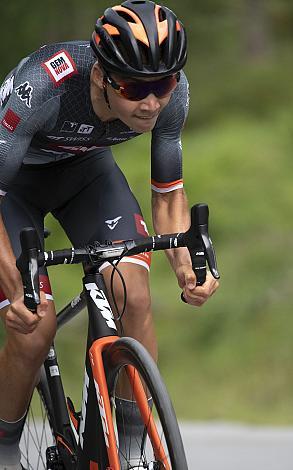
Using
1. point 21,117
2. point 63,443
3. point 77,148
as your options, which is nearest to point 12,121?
point 21,117

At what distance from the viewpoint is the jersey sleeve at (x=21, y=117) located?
4090 mm

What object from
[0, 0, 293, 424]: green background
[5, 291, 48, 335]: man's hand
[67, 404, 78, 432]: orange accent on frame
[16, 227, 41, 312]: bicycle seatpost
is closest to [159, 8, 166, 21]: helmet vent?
[16, 227, 41, 312]: bicycle seatpost

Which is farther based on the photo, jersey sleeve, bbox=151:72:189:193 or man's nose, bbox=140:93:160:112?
jersey sleeve, bbox=151:72:189:193

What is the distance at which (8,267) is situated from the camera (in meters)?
4.09

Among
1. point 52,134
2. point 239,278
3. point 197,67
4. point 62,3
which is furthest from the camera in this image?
point 197,67

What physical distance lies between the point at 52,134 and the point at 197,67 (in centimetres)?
976

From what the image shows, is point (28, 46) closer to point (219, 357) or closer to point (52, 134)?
point (219, 357)

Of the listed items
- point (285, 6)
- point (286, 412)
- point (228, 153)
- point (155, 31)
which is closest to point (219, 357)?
point (286, 412)

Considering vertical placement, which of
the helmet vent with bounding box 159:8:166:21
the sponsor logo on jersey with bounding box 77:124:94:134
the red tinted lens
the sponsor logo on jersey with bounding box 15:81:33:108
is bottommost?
the sponsor logo on jersey with bounding box 77:124:94:134

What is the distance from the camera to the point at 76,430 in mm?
4391

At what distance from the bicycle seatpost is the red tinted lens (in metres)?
0.55

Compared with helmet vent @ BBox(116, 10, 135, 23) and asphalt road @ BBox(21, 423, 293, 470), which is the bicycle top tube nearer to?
helmet vent @ BBox(116, 10, 135, 23)

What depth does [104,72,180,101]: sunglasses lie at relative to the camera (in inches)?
155

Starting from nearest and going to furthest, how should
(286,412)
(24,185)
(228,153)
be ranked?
(24,185) < (286,412) < (228,153)
